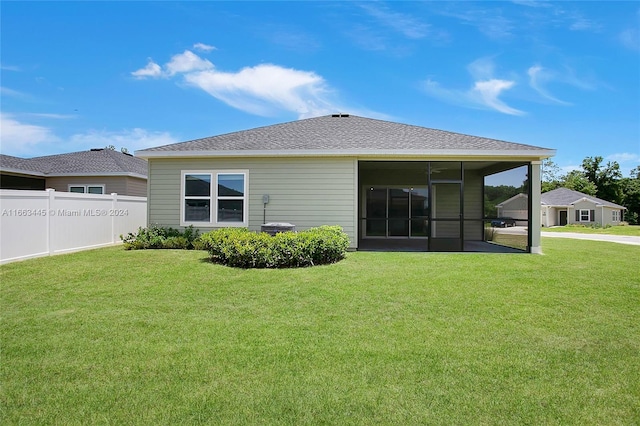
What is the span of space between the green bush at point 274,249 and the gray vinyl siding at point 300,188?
222 cm

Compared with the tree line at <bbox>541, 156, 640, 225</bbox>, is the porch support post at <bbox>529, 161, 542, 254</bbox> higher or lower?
lower

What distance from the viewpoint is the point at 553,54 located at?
1188 centimetres

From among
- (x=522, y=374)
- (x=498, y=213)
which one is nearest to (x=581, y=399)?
(x=522, y=374)

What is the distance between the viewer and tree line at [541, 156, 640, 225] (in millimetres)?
40344

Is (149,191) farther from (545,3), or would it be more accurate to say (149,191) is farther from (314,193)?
(545,3)

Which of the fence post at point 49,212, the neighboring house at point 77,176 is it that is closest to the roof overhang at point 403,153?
the fence post at point 49,212

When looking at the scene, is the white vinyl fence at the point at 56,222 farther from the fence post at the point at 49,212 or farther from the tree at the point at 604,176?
the tree at the point at 604,176

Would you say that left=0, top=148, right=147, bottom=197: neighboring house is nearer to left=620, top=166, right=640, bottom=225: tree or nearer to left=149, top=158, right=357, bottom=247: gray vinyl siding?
left=149, top=158, right=357, bottom=247: gray vinyl siding

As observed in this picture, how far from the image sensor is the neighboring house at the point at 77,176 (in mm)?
15594

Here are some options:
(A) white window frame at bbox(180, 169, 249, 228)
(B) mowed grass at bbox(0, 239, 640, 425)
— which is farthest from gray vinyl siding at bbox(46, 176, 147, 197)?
(B) mowed grass at bbox(0, 239, 640, 425)

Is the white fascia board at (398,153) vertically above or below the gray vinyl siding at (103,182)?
above

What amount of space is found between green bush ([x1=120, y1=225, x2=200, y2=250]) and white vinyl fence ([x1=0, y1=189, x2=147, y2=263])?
866 mm

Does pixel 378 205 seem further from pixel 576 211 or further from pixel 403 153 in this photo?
pixel 576 211

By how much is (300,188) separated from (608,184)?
47376 mm
